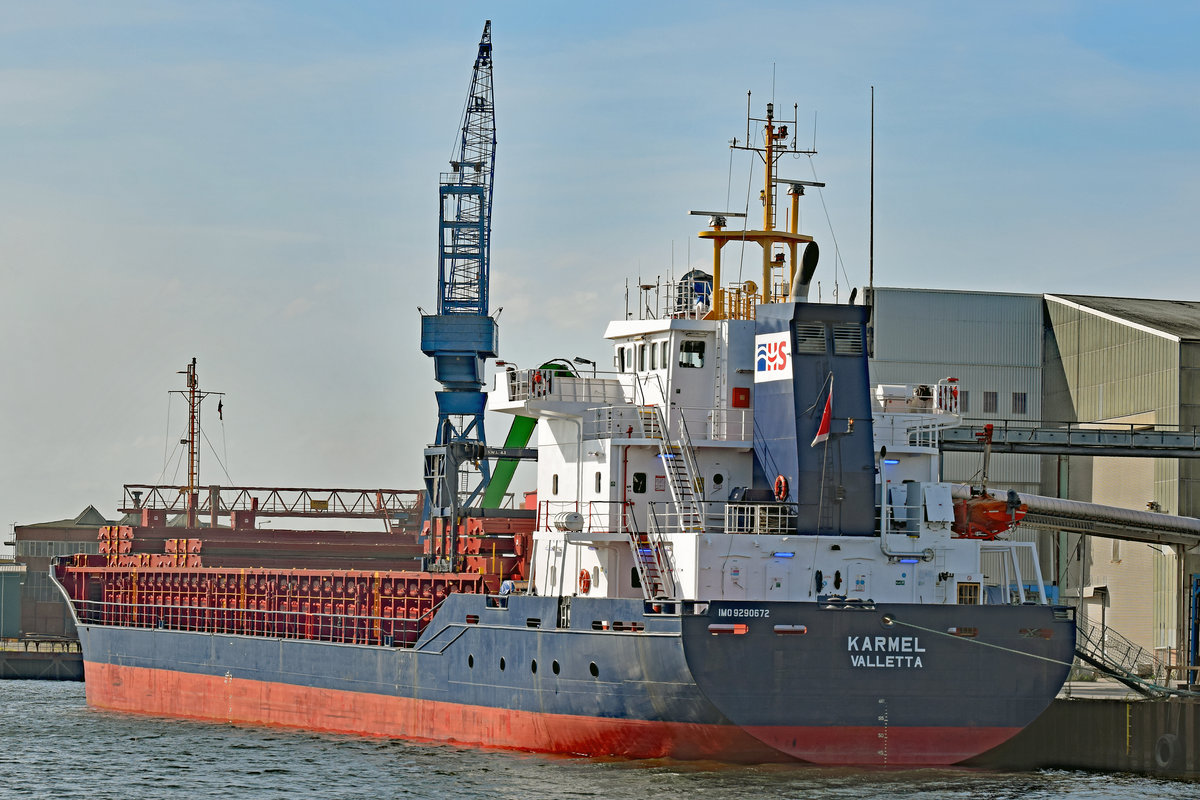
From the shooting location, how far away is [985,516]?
33.7 meters

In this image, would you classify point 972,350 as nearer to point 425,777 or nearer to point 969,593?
point 969,593

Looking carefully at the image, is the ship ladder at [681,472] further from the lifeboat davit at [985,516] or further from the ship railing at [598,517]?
the lifeboat davit at [985,516]

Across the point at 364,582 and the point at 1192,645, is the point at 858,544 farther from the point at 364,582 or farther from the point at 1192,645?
the point at 364,582

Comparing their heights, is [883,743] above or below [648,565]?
below

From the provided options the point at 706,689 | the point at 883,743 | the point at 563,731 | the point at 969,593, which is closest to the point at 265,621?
the point at 563,731

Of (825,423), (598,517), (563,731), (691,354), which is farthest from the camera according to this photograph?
(691,354)

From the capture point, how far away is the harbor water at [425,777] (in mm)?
29234

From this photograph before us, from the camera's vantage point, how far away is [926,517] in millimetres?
32844


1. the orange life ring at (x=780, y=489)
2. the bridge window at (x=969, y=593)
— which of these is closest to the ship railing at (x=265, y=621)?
the orange life ring at (x=780, y=489)

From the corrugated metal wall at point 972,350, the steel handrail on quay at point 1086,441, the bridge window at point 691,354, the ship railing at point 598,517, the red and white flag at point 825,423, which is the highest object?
A: the corrugated metal wall at point 972,350

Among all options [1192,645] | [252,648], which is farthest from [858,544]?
[252,648]

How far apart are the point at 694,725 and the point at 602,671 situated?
221 centimetres

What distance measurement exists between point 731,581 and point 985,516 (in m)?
5.85

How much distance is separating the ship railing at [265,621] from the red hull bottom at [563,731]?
156cm
